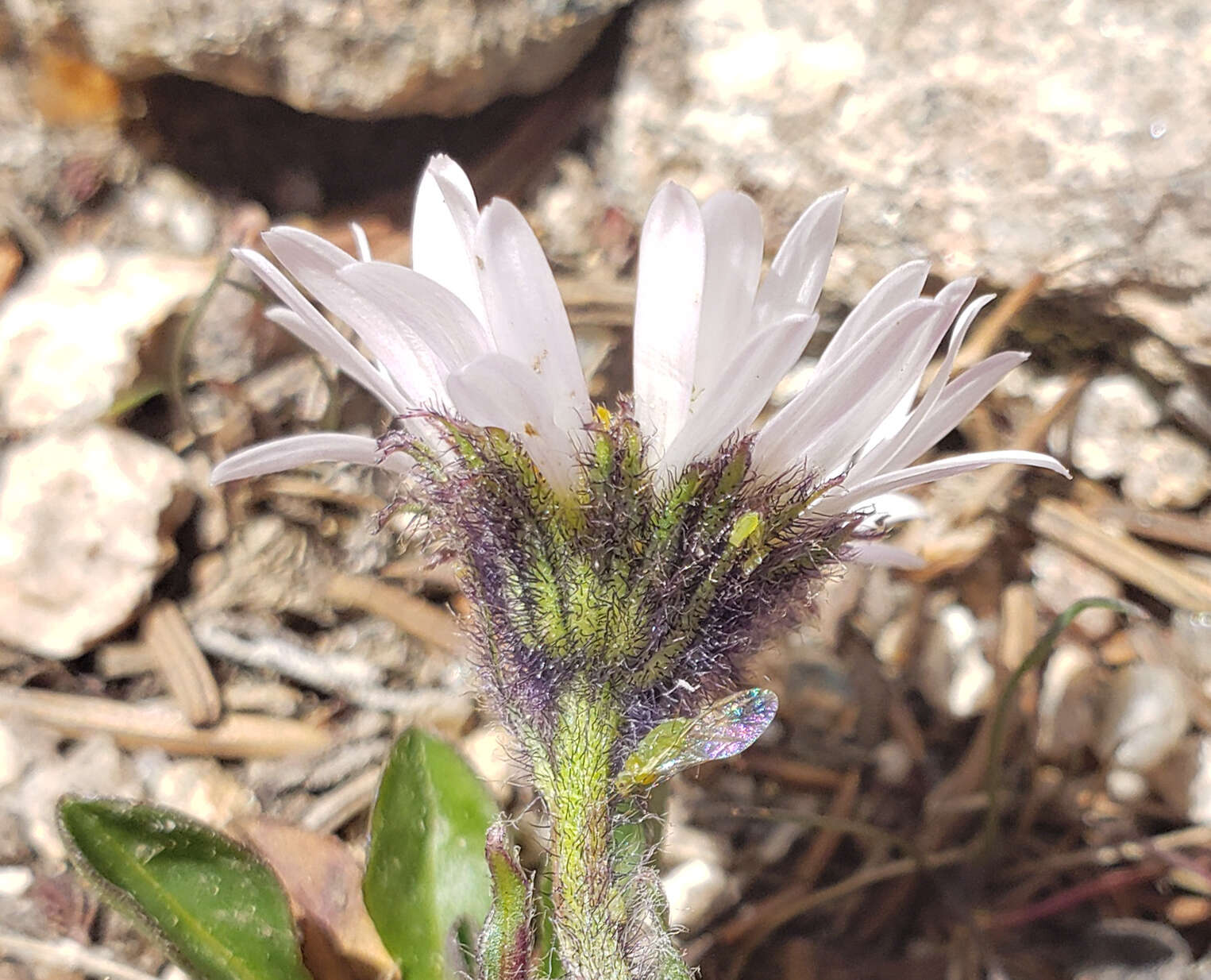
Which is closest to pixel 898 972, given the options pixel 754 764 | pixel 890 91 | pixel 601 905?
pixel 754 764

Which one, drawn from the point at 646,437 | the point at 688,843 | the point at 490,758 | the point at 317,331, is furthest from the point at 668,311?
the point at 688,843

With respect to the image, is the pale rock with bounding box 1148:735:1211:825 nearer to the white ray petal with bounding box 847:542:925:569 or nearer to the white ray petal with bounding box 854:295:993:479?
the white ray petal with bounding box 847:542:925:569

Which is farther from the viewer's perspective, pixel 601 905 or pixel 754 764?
pixel 754 764

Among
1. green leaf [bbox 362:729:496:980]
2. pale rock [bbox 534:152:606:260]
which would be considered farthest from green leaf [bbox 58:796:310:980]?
pale rock [bbox 534:152:606:260]

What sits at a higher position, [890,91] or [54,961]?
[890,91]

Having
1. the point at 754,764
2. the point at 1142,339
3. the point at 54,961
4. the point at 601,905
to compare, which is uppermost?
the point at 1142,339

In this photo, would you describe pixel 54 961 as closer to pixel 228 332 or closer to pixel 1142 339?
pixel 228 332
